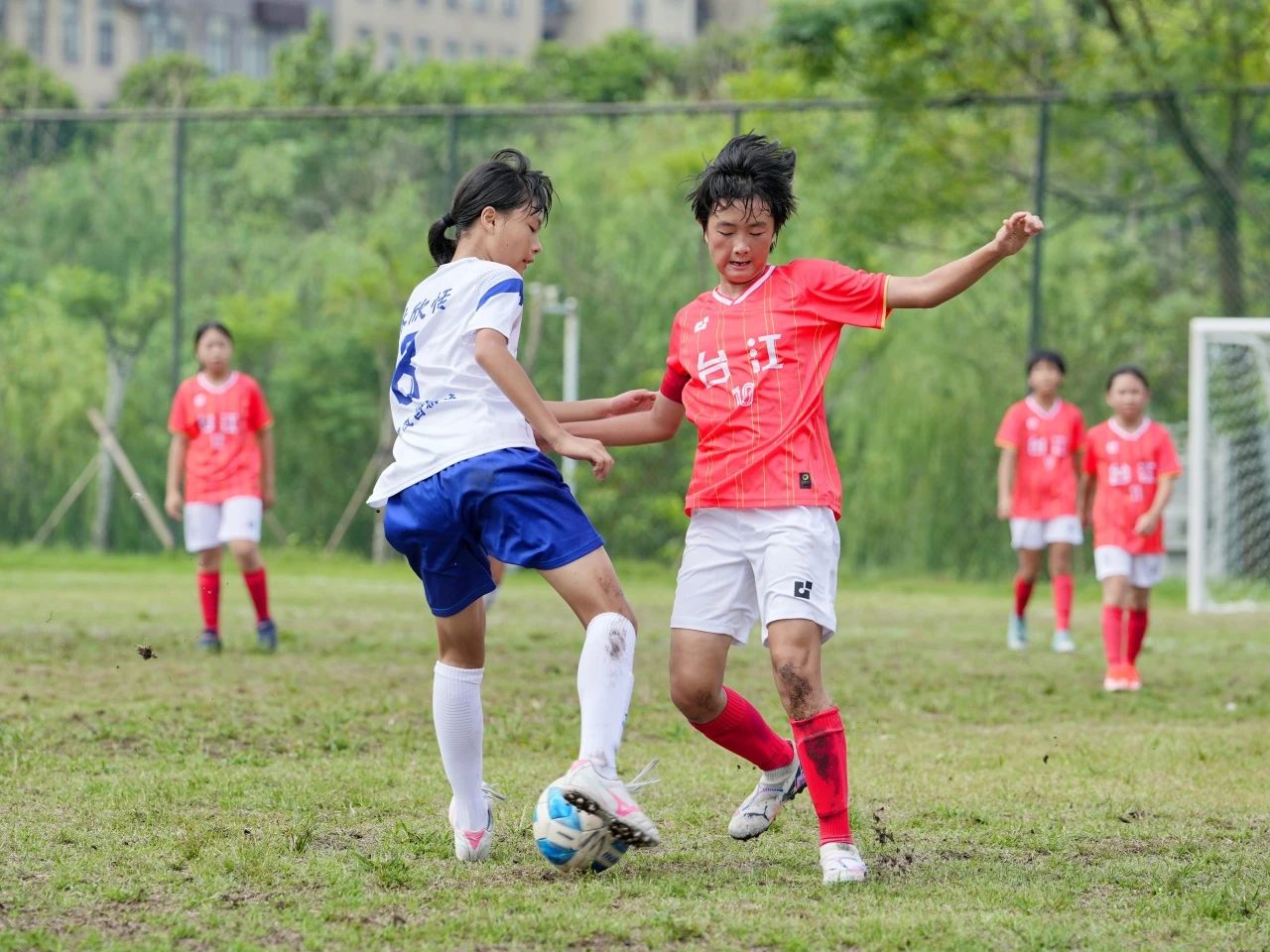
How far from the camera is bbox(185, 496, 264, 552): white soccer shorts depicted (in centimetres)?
1016

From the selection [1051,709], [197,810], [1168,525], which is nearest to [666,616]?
[1051,709]

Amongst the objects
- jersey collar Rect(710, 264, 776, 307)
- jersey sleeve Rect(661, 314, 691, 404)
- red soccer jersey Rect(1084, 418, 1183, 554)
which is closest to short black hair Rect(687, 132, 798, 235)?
jersey collar Rect(710, 264, 776, 307)

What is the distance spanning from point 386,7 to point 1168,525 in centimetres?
5741

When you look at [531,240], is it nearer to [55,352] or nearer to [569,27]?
[55,352]

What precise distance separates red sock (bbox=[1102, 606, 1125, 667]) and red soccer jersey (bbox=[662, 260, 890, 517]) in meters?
4.67

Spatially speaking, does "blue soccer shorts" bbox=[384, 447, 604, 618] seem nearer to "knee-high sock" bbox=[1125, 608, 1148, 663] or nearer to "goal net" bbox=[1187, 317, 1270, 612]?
"knee-high sock" bbox=[1125, 608, 1148, 663]

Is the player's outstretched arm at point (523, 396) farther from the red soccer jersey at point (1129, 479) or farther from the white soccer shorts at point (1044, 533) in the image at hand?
the white soccer shorts at point (1044, 533)

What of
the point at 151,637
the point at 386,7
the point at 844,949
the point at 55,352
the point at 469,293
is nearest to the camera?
the point at 844,949

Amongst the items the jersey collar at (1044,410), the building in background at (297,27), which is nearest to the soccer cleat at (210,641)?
the jersey collar at (1044,410)

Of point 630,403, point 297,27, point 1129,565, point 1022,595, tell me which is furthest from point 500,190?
point 297,27

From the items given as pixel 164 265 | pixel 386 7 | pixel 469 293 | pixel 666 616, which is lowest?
pixel 666 616

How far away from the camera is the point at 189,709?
754 cm

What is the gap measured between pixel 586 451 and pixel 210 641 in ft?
19.4

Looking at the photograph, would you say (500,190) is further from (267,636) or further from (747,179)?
(267,636)
